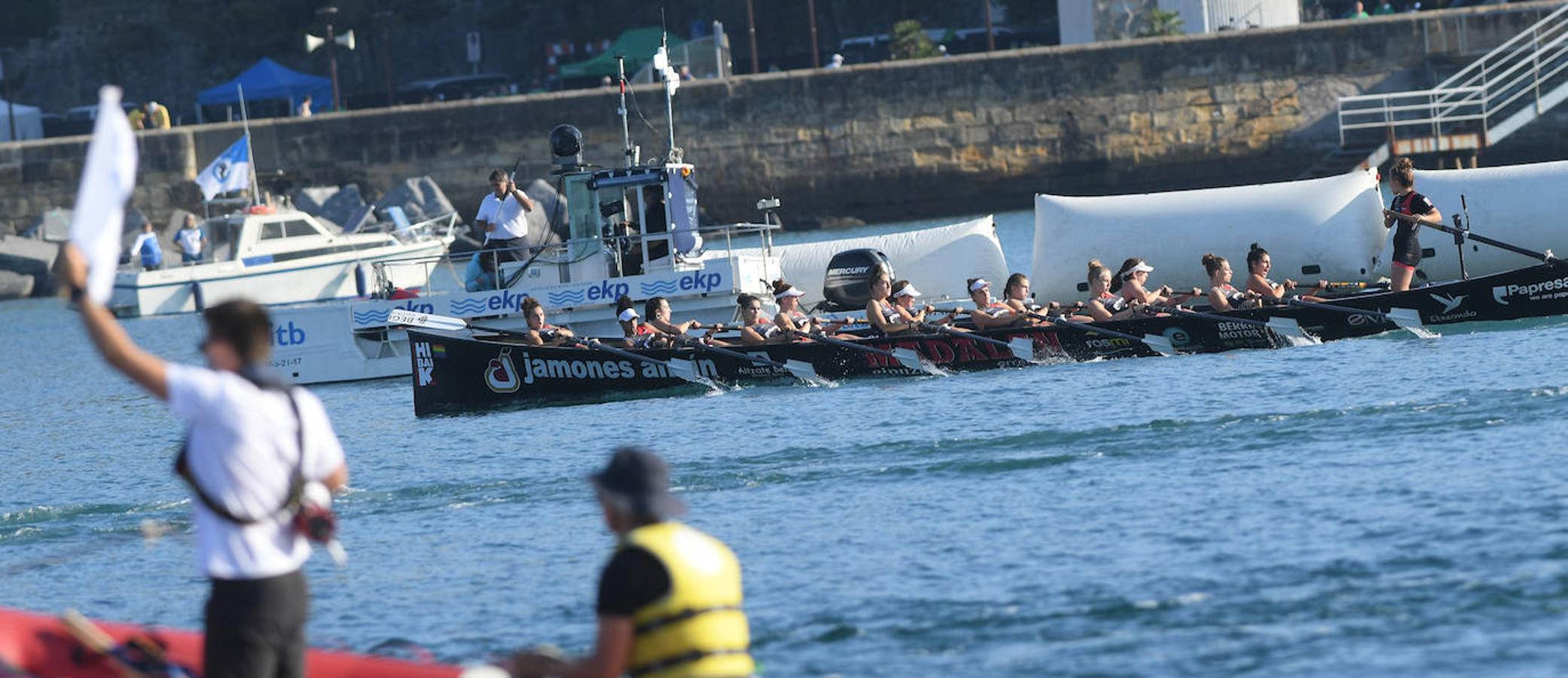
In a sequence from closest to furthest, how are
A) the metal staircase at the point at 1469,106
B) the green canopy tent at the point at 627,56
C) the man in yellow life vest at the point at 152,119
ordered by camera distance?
the metal staircase at the point at 1469,106 < the man in yellow life vest at the point at 152,119 < the green canopy tent at the point at 627,56

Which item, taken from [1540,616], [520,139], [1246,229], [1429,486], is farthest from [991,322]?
[520,139]

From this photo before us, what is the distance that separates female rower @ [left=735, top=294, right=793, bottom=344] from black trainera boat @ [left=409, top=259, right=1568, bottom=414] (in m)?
0.10

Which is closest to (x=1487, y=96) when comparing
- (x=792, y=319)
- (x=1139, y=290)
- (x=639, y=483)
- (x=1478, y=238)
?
(x=1478, y=238)

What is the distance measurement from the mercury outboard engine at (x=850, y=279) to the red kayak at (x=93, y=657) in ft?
52.8

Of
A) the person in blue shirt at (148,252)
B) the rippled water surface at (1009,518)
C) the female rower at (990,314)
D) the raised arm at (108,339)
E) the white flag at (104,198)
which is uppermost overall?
the person in blue shirt at (148,252)

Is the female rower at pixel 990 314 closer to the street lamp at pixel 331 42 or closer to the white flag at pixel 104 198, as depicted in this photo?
the white flag at pixel 104 198

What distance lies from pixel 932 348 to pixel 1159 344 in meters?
2.20

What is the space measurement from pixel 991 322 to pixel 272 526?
1407 cm

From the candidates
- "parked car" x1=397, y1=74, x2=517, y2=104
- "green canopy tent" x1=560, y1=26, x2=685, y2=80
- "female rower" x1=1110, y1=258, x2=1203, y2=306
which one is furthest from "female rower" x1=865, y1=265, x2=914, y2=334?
"parked car" x1=397, y1=74, x2=517, y2=104

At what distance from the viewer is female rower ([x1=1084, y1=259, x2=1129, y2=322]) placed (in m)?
19.7

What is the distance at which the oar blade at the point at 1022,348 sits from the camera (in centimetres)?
1962

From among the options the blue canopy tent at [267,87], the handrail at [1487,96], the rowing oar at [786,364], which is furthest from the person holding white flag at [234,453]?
the blue canopy tent at [267,87]

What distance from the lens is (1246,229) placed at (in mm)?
21547

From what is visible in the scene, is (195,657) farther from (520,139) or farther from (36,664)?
(520,139)
